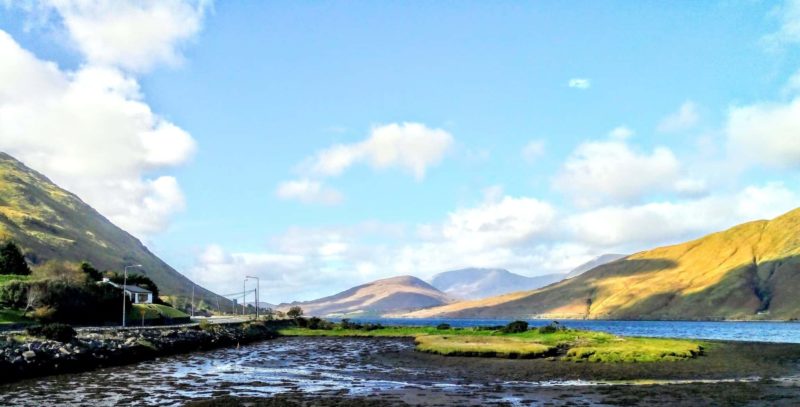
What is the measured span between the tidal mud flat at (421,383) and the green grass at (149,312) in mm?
54665

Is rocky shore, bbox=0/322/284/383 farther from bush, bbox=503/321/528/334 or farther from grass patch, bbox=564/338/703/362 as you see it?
grass patch, bbox=564/338/703/362

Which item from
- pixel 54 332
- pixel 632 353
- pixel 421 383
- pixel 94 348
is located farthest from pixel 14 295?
pixel 632 353

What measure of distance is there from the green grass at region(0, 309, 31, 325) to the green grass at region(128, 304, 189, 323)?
2720 cm

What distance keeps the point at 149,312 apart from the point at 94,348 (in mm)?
66414

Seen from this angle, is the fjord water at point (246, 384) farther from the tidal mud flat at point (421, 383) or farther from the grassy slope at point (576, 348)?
the grassy slope at point (576, 348)

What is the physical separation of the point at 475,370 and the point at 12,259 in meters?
120

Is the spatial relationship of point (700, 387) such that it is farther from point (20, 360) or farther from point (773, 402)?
point (20, 360)

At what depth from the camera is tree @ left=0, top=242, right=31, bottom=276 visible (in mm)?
133000

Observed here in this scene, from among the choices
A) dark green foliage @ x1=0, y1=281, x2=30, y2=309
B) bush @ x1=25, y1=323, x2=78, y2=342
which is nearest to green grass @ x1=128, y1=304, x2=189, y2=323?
dark green foliage @ x1=0, y1=281, x2=30, y2=309

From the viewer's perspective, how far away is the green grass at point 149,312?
402ft

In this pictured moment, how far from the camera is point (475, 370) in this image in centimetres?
6178

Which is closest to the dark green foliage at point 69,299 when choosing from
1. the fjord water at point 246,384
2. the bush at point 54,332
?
the bush at point 54,332

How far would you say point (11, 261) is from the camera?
134 m

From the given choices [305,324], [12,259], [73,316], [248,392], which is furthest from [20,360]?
[305,324]
